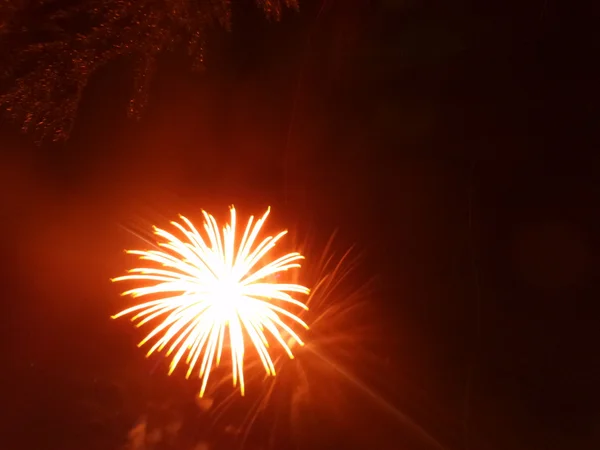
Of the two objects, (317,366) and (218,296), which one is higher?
(218,296)

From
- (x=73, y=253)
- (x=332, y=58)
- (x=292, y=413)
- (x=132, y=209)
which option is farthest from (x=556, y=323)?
(x=73, y=253)

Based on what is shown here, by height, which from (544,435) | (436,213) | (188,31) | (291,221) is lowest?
(544,435)

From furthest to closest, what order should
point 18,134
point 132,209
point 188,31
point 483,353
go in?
point 132,209 → point 18,134 → point 483,353 → point 188,31

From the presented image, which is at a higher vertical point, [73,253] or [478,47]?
[478,47]

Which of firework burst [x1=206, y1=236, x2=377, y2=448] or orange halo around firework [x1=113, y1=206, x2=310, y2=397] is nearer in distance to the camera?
orange halo around firework [x1=113, y1=206, x2=310, y2=397]

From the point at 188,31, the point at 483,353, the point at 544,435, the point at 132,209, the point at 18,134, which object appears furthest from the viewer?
the point at 132,209

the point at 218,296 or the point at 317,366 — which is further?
the point at 317,366

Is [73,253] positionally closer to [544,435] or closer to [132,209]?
[132,209]

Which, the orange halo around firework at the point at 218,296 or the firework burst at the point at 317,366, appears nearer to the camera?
the orange halo around firework at the point at 218,296
